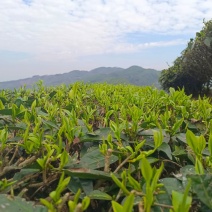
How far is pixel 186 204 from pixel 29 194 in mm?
615

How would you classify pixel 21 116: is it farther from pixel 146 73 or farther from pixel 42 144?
pixel 146 73

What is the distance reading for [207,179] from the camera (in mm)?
926

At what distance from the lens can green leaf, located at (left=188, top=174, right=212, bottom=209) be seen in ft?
2.95

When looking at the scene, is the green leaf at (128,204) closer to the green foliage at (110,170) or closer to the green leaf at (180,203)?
the green foliage at (110,170)

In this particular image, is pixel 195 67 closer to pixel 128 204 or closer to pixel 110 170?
pixel 110 170

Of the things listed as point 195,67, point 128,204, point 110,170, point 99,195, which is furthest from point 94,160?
point 195,67

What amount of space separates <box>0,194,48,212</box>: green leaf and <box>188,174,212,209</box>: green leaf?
1.46 ft

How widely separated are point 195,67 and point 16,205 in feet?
49.4

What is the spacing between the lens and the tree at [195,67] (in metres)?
14.0

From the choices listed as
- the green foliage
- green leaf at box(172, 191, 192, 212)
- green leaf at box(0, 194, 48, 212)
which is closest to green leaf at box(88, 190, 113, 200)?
the green foliage

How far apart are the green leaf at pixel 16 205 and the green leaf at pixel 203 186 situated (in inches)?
17.5

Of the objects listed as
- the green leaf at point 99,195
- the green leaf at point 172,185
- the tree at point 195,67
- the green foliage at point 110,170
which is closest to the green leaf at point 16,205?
the green foliage at point 110,170

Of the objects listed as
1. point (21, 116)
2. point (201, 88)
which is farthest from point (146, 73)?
point (21, 116)

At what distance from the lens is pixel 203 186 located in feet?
3.02
